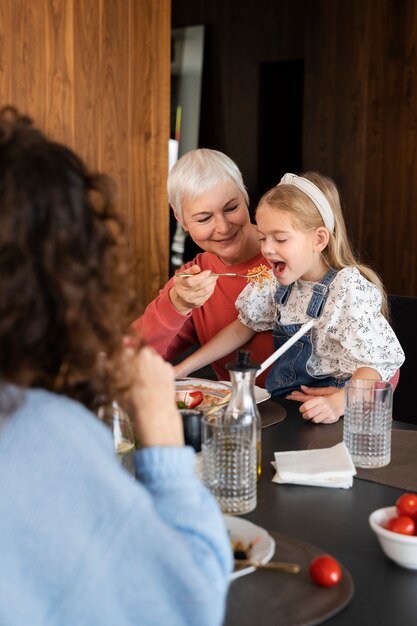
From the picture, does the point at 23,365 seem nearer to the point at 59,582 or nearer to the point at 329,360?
the point at 59,582

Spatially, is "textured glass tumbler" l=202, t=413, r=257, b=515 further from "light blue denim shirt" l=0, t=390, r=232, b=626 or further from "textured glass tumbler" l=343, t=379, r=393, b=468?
"light blue denim shirt" l=0, t=390, r=232, b=626

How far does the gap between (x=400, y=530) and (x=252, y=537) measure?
205 mm

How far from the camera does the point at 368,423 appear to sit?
1.62m

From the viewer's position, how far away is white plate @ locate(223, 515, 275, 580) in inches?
44.1

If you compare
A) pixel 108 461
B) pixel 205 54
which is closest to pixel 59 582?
pixel 108 461

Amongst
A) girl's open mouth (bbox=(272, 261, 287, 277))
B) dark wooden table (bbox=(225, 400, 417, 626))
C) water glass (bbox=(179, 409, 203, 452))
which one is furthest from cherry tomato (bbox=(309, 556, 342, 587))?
girl's open mouth (bbox=(272, 261, 287, 277))

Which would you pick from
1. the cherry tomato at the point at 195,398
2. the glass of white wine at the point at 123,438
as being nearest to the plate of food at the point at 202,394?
the cherry tomato at the point at 195,398

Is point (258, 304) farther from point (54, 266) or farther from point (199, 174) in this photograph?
point (54, 266)

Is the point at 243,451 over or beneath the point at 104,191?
beneath

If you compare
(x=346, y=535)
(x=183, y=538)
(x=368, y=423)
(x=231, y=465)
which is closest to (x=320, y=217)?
(x=368, y=423)

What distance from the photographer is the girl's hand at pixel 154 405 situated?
0.95 m

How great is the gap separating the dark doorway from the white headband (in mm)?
4004

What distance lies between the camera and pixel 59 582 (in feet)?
2.60

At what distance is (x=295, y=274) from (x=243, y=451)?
1.01 m
